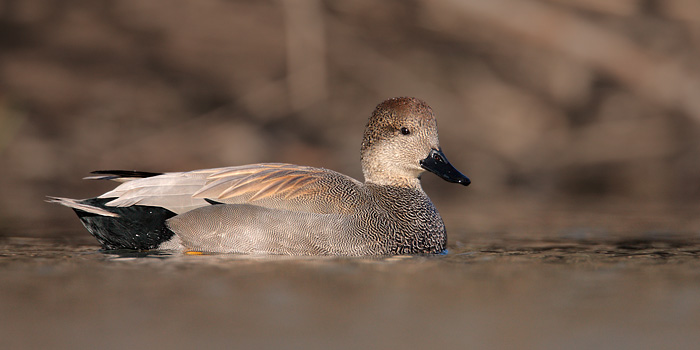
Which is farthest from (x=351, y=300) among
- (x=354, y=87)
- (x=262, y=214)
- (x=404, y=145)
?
(x=354, y=87)

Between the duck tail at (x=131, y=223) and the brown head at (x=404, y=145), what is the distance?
152 centimetres

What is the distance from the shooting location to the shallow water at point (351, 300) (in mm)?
3803

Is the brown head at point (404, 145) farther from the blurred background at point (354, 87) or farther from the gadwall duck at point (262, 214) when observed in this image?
the blurred background at point (354, 87)

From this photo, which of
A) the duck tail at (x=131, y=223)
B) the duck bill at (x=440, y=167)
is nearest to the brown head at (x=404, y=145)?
the duck bill at (x=440, y=167)

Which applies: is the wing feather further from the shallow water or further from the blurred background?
the blurred background

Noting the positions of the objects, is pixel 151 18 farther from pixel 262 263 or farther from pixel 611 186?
pixel 262 263

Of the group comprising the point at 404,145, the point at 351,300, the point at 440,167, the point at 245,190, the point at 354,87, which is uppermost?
the point at 354,87

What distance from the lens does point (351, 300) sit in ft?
14.7

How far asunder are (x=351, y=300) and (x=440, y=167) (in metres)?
2.18

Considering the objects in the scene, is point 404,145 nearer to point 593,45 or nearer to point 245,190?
point 245,190

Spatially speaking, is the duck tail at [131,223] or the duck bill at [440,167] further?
the duck bill at [440,167]

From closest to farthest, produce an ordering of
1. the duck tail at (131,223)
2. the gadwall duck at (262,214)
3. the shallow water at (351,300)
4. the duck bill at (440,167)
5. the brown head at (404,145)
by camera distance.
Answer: the shallow water at (351,300) < the gadwall duck at (262,214) < the duck tail at (131,223) < the duck bill at (440,167) < the brown head at (404,145)

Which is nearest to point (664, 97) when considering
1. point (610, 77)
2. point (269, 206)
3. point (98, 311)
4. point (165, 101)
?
point (610, 77)

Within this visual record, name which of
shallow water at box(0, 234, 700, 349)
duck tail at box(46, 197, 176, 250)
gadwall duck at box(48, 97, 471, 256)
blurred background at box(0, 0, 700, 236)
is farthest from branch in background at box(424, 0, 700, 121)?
duck tail at box(46, 197, 176, 250)
